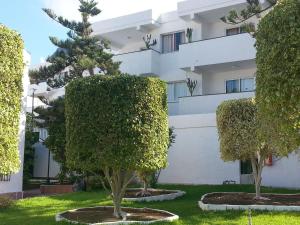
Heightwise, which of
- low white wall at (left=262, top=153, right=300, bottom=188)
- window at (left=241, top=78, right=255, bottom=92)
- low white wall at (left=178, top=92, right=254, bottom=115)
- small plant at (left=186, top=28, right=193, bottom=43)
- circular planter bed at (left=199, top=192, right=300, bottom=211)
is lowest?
circular planter bed at (left=199, top=192, right=300, bottom=211)

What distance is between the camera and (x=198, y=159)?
21.5 m

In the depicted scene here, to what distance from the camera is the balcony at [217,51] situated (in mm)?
22312

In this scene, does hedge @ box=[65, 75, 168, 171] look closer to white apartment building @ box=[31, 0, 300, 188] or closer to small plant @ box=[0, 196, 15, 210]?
small plant @ box=[0, 196, 15, 210]

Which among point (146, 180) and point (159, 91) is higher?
point (159, 91)

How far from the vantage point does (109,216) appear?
12.5m

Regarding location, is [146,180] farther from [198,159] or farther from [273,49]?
[273,49]

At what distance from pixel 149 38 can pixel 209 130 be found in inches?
360

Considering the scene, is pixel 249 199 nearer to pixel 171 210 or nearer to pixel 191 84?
pixel 171 210

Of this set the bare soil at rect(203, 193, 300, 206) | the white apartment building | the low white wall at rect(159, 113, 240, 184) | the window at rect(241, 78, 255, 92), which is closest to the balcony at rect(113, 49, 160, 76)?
the white apartment building

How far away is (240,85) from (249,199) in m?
10.5

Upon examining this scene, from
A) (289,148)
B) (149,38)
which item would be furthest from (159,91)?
(149,38)

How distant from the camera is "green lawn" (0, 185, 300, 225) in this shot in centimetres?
1173

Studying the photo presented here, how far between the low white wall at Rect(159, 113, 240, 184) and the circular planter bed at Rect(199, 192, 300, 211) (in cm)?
437

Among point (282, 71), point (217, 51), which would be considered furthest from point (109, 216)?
point (217, 51)
